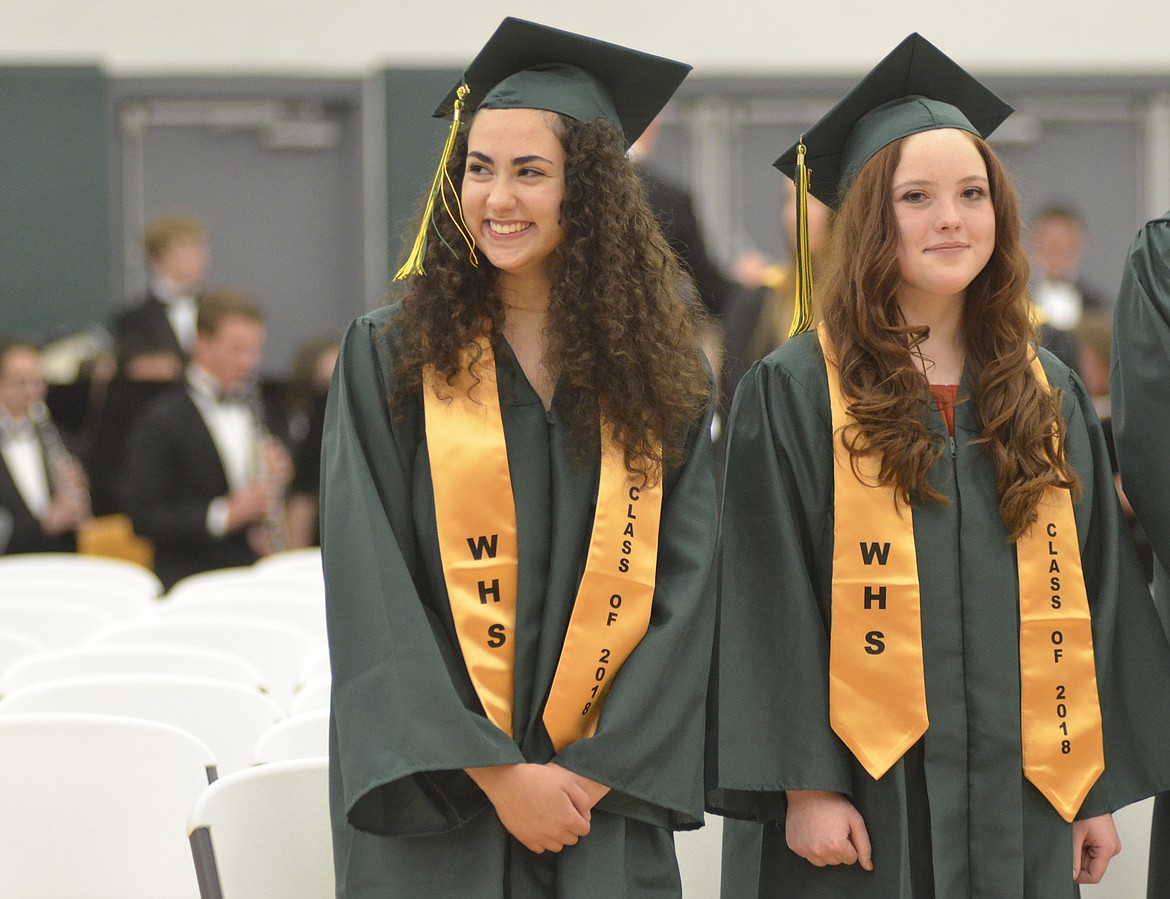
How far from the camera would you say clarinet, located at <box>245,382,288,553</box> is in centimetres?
685

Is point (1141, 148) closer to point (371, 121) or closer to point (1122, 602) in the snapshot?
point (371, 121)

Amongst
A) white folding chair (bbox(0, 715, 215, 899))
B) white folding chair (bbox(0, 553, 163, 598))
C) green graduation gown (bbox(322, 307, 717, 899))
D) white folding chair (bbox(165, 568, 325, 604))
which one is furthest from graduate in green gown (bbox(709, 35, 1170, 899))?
white folding chair (bbox(0, 553, 163, 598))

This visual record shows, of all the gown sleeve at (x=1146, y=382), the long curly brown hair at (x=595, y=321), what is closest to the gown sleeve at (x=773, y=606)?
the long curly brown hair at (x=595, y=321)

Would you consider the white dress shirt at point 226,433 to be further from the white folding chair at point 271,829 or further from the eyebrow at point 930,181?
the eyebrow at point 930,181

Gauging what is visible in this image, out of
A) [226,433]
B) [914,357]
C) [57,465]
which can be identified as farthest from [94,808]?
[57,465]

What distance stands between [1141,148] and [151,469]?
763 cm

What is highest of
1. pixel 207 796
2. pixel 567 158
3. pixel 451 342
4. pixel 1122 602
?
pixel 567 158

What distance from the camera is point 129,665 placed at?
3.69 m

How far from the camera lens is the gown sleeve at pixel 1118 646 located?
254 centimetres

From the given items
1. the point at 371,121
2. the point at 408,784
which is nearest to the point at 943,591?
the point at 408,784

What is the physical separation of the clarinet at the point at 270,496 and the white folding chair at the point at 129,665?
3053mm

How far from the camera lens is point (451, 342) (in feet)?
8.15

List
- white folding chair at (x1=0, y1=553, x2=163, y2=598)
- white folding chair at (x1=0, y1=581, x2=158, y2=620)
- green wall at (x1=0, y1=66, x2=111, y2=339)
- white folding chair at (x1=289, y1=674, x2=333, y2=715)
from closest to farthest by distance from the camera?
1. white folding chair at (x1=289, y1=674, x2=333, y2=715)
2. white folding chair at (x1=0, y1=581, x2=158, y2=620)
3. white folding chair at (x1=0, y1=553, x2=163, y2=598)
4. green wall at (x1=0, y1=66, x2=111, y2=339)

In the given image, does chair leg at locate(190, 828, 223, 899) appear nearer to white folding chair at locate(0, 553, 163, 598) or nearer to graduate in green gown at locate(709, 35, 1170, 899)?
graduate in green gown at locate(709, 35, 1170, 899)
